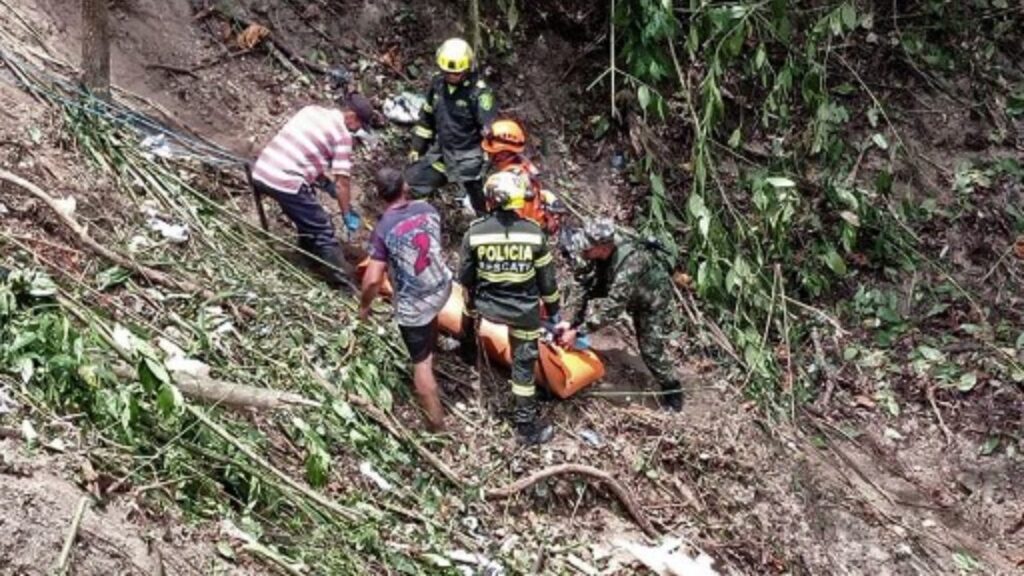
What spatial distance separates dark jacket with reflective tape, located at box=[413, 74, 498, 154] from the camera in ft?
26.0

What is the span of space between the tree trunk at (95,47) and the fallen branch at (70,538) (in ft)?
11.2

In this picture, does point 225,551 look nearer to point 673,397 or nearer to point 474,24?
point 673,397

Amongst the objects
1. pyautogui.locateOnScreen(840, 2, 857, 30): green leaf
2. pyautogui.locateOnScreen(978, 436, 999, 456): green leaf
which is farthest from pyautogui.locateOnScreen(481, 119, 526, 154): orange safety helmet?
pyautogui.locateOnScreen(978, 436, 999, 456): green leaf

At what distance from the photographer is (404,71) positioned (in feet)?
31.5

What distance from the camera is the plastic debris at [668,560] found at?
6676mm

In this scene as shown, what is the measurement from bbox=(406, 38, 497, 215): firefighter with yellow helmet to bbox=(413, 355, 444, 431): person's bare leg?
168 cm

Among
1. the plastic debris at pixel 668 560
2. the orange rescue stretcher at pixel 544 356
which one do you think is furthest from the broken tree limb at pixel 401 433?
the plastic debris at pixel 668 560

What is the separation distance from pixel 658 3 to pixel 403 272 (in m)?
3.62

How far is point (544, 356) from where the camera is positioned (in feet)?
24.0

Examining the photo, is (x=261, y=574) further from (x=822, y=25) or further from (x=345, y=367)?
(x=822, y=25)

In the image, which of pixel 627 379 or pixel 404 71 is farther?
pixel 404 71

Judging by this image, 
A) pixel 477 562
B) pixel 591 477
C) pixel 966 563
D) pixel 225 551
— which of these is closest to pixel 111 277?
pixel 225 551

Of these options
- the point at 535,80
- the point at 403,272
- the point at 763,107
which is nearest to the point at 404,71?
the point at 535,80

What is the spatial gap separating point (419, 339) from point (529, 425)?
87 centimetres
